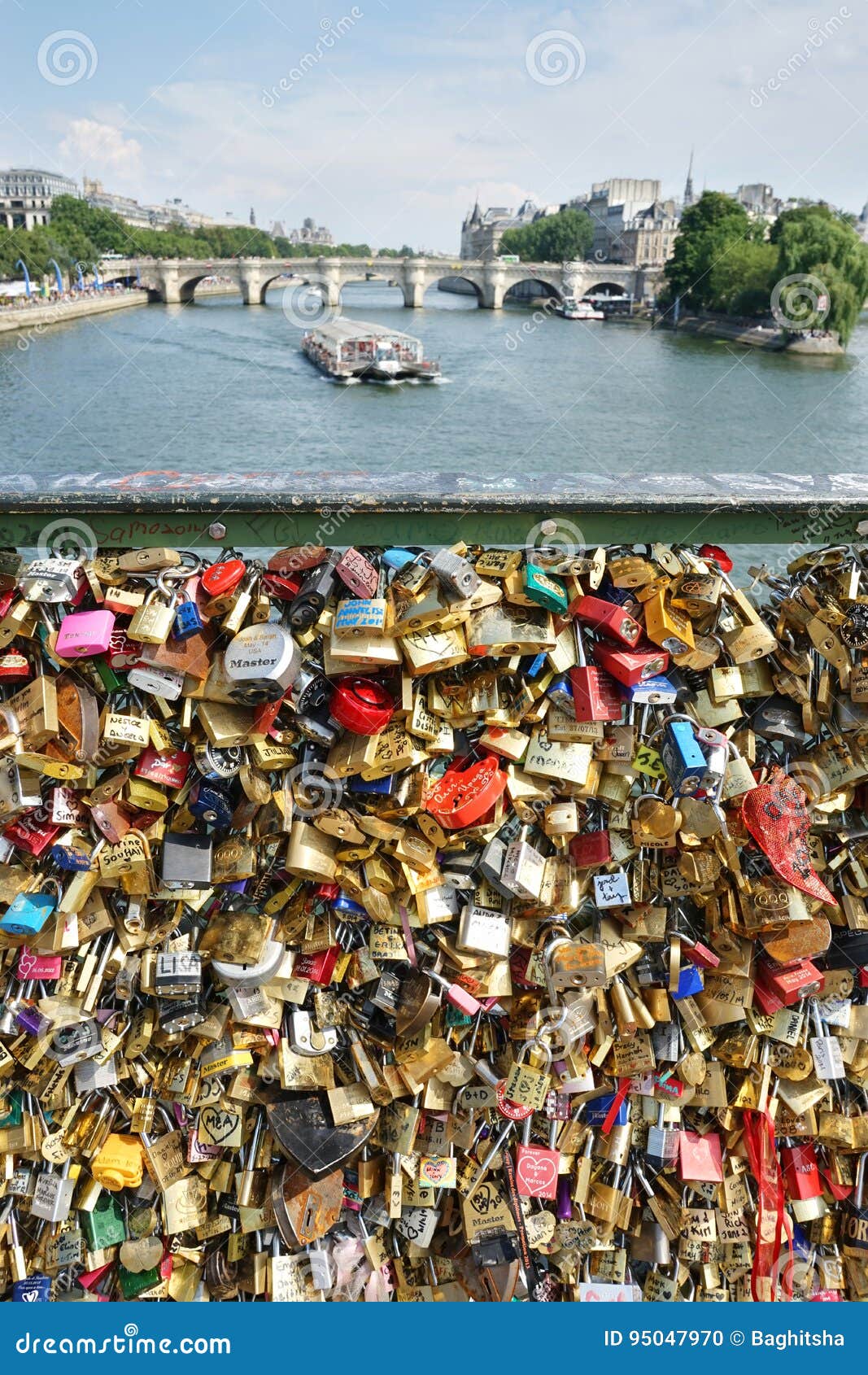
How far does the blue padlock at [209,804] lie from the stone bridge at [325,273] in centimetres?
4777

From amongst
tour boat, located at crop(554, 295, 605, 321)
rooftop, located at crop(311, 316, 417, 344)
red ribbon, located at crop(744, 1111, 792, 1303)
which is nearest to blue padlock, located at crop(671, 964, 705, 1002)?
red ribbon, located at crop(744, 1111, 792, 1303)

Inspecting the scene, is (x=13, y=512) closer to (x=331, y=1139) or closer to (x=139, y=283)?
(x=331, y=1139)

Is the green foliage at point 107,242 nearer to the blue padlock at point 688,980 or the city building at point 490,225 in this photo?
the city building at point 490,225

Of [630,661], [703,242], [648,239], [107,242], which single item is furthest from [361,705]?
[648,239]

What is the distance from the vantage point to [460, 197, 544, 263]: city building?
7931cm

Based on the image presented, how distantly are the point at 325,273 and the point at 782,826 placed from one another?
49094mm

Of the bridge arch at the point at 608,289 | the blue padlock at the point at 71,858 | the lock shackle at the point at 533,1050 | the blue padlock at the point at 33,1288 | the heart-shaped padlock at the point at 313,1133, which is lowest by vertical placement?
the blue padlock at the point at 33,1288

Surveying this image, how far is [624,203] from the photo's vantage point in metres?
85.4

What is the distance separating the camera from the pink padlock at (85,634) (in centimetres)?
173

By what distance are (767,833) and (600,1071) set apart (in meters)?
0.65

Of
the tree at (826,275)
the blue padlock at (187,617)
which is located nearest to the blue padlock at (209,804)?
the blue padlock at (187,617)

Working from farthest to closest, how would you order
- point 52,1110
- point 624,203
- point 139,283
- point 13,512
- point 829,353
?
1. point 624,203
2. point 139,283
3. point 829,353
4. point 52,1110
5. point 13,512

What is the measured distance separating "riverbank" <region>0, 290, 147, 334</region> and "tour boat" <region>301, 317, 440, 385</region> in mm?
12570

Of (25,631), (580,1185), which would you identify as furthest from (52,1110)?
(580,1185)
